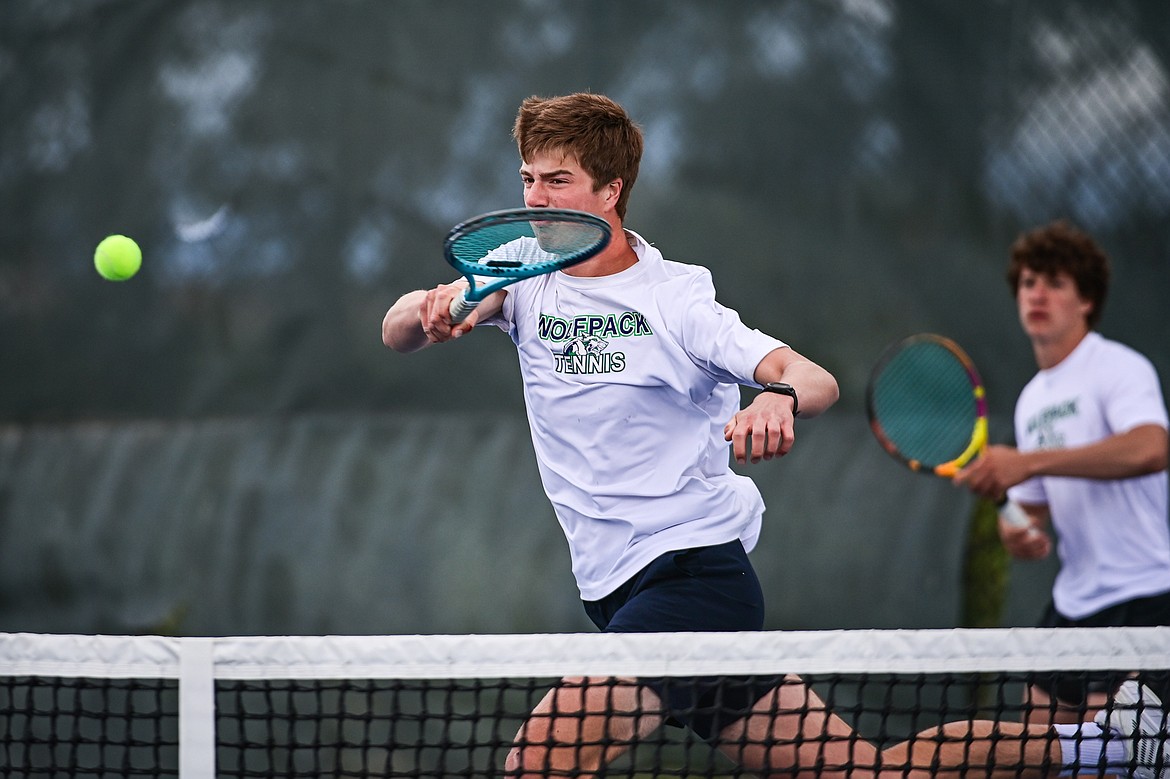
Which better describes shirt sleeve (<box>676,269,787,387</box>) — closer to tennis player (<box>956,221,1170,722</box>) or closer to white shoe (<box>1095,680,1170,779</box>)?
white shoe (<box>1095,680,1170,779</box>)

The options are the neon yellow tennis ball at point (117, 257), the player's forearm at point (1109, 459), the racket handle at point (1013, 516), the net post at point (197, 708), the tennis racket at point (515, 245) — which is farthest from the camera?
the neon yellow tennis ball at point (117, 257)

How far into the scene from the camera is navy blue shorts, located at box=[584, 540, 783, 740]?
1.96 metres

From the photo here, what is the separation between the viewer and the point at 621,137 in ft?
7.05

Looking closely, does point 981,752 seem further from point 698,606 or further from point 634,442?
point 634,442

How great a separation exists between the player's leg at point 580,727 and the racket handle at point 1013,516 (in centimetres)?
142

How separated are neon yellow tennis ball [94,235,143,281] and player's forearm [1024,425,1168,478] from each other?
240cm

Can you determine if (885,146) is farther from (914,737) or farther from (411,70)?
(914,737)

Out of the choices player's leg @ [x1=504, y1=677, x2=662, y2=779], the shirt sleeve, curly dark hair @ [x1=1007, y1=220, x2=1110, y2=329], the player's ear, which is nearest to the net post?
player's leg @ [x1=504, y1=677, x2=662, y2=779]

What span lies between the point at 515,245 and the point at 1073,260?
1784 mm

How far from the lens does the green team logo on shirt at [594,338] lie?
2061 millimetres

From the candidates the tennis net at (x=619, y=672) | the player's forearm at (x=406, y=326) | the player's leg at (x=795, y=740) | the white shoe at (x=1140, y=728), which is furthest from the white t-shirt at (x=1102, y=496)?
the player's forearm at (x=406, y=326)

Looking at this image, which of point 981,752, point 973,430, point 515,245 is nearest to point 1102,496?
point 973,430

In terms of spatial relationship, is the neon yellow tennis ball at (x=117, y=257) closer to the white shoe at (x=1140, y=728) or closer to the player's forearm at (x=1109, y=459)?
the player's forearm at (x=1109, y=459)

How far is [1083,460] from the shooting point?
9.59 ft
